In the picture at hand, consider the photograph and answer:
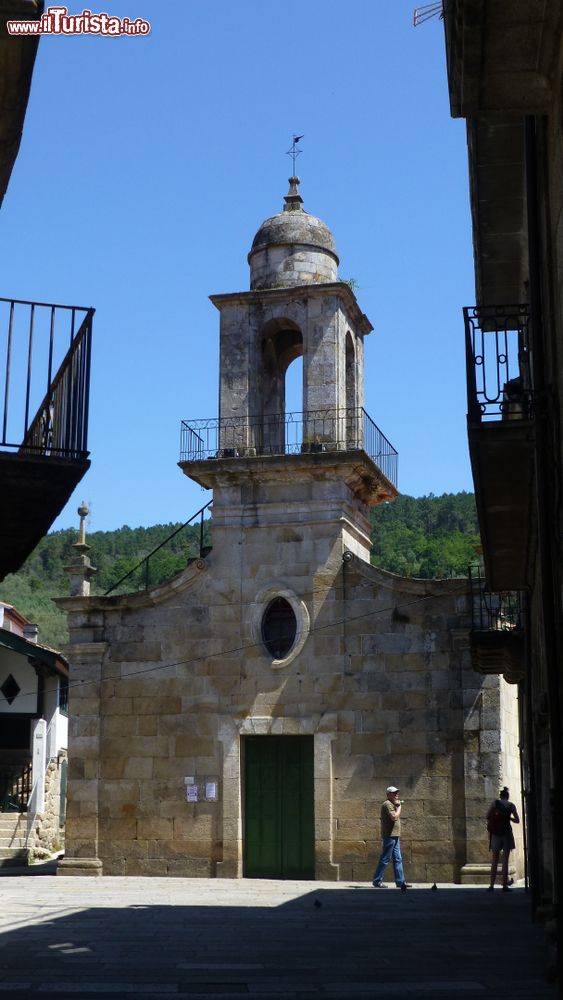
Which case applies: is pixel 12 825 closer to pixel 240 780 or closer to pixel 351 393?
pixel 240 780

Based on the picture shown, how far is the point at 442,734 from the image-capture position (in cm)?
2181

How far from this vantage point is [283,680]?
2277cm

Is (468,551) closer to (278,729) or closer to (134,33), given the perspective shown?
(278,729)

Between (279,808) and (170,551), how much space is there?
5560 centimetres

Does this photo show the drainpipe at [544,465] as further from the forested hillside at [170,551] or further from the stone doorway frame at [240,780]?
the forested hillside at [170,551]

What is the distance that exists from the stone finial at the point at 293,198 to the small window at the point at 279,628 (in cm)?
729

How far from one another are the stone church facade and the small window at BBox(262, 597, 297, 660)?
28mm

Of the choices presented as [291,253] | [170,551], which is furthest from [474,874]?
[170,551]

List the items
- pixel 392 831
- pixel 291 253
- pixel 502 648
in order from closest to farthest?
pixel 502 648 < pixel 392 831 < pixel 291 253

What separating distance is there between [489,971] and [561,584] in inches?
139

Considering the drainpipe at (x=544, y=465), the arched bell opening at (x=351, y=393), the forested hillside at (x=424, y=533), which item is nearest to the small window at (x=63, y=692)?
the arched bell opening at (x=351, y=393)

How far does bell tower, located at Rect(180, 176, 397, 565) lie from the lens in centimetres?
2309

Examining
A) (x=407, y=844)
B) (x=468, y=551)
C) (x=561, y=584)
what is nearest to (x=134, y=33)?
(x=561, y=584)

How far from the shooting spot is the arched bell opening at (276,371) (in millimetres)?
24031
